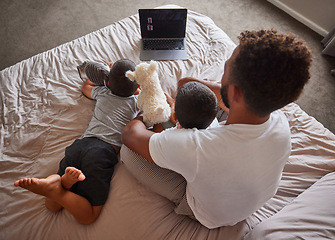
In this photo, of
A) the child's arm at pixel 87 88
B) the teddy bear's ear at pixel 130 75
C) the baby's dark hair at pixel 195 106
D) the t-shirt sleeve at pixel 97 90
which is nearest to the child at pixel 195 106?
the baby's dark hair at pixel 195 106

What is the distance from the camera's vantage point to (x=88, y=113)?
125 cm

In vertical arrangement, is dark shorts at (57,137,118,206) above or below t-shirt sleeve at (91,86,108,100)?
below

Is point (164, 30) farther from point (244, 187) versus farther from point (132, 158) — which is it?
point (244, 187)

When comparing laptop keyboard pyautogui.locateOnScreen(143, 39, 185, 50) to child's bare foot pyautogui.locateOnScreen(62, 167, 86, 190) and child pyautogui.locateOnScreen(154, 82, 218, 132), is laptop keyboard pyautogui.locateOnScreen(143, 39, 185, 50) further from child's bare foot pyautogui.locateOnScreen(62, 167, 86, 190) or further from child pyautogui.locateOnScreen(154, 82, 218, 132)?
child's bare foot pyautogui.locateOnScreen(62, 167, 86, 190)

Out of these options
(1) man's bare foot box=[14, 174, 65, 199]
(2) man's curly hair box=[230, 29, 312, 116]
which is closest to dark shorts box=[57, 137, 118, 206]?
(1) man's bare foot box=[14, 174, 65, 199]

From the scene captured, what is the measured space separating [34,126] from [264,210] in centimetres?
121

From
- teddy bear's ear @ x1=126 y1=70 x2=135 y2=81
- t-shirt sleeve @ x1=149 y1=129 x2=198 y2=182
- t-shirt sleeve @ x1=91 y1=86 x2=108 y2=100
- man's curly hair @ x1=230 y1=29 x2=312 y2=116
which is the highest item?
man's curly hair @ x1=230 y1=29 x2=312 y2=116

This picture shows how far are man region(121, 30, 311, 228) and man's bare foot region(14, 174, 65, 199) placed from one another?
0.46 m

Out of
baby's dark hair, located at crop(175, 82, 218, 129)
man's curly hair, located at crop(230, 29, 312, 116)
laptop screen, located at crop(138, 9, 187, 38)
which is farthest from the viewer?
laptop screen, located at crop(138, 9, 187, 38)

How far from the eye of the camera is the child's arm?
4.17 ft

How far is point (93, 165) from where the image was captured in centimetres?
97

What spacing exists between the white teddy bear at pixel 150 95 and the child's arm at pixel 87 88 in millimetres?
373

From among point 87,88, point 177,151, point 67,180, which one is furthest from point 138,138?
point 87,88

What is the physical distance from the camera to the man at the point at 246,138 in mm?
616
